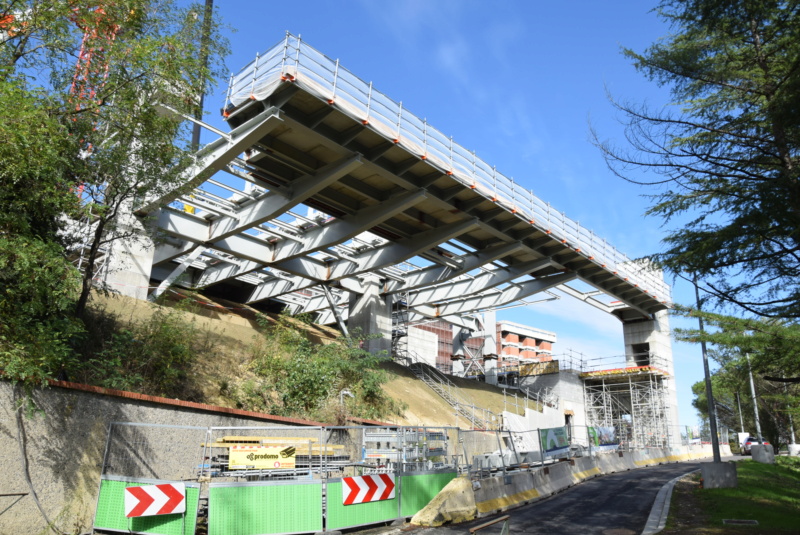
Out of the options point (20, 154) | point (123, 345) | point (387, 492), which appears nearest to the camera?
point (20, 154)

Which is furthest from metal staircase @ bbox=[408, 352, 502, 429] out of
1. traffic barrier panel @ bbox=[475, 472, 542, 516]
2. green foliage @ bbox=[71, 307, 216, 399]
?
green foliage @ bbox=[71, 307, 216, 399]

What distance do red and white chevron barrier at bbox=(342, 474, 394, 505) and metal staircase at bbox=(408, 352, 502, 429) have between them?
17713 mm

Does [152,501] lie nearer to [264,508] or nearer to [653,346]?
[264,508]

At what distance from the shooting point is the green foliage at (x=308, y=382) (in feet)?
58.5

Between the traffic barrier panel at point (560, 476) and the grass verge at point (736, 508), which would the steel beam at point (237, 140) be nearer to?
the traffic barrier panel at point (560, 476)

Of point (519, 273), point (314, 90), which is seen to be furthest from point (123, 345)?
point (519, 273)

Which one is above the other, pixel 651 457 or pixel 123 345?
pixel 123 345

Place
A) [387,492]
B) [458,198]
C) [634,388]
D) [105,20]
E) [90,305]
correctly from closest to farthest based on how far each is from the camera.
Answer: [105,20] < [387,492] < [90,305] < [458,198] < [634,388]

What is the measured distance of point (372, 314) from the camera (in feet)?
108

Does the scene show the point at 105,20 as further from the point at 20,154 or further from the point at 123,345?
the point at 123,345

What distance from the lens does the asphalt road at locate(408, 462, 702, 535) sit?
452 inches

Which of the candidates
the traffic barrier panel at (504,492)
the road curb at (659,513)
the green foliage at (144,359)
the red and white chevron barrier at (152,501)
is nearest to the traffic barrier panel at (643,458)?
the road curb at (659,513)

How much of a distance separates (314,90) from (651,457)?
27.4 meters

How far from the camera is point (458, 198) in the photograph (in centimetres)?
2378
